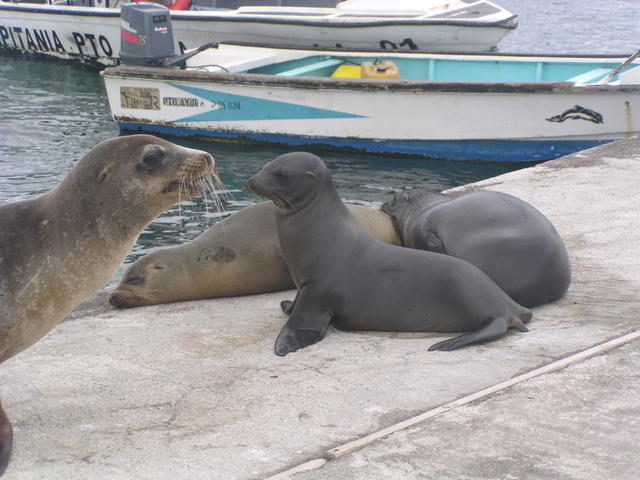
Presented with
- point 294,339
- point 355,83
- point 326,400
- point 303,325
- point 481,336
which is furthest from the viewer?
point 355,83

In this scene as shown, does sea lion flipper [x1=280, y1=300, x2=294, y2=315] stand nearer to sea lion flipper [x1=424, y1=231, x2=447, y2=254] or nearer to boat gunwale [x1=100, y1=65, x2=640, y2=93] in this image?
sea lion flipper [x1=424, y1=231, x2=447, y2=254]

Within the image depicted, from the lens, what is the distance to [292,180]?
4.24m

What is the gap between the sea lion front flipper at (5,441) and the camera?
104 inches

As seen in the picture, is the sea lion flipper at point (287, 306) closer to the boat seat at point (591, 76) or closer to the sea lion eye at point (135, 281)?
the sea lion eye at point (135, 281)

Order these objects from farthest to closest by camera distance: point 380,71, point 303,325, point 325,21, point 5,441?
point 325,21 → point 380,71 → point 303,325 → point 5,441

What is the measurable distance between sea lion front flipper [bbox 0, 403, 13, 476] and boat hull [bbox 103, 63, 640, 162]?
7384 millimetres

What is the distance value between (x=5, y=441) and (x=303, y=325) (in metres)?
1.54

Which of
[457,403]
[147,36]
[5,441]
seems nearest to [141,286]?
[5,441]

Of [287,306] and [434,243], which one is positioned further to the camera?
[434,243]

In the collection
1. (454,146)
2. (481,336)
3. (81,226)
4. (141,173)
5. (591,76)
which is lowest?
(454,146)

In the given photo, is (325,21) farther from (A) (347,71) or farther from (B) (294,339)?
(B) (294,339)

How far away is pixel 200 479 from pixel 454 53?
9.40 meters

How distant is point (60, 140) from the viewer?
1093cm

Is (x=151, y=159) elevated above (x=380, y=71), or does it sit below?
above
